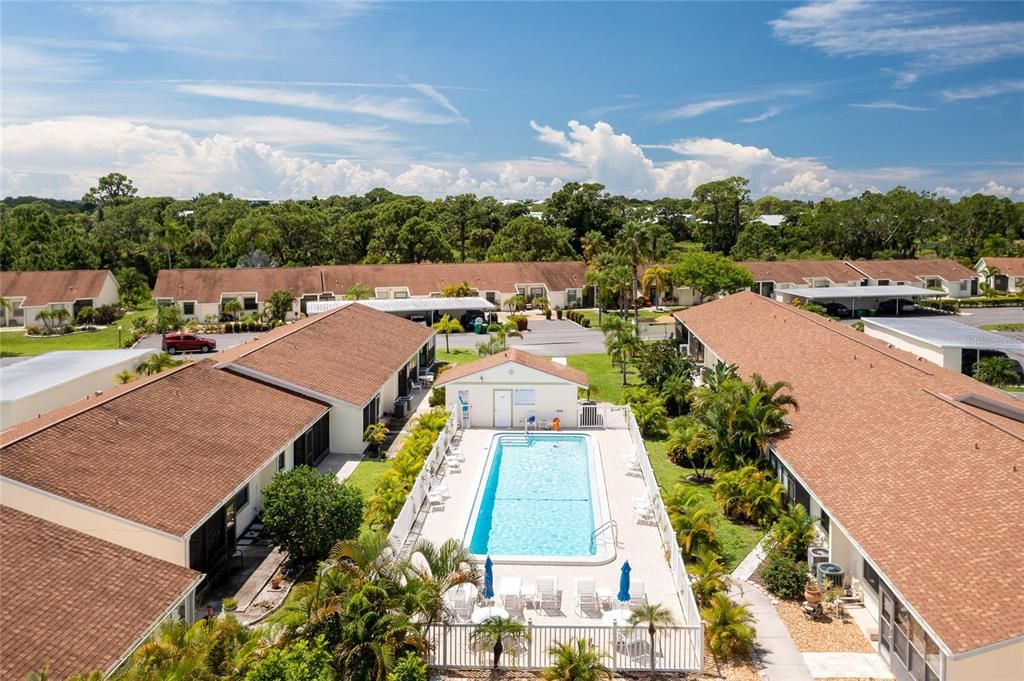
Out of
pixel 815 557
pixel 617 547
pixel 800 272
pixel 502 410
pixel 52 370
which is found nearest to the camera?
pixel 815 557

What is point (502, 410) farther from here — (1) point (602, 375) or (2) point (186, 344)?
(2) point (186, 344)

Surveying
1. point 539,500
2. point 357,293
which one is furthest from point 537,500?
point 357,293

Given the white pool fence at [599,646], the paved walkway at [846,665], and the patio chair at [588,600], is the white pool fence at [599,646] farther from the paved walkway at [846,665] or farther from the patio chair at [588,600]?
the paved walkway at [846,665]

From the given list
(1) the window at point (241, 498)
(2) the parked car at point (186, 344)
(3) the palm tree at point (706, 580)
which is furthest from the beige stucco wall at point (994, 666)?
(2) the parked car at point (186, 344)

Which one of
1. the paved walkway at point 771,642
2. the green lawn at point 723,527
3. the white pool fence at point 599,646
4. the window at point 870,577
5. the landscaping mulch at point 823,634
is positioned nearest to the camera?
the paved walkway at point 771,642

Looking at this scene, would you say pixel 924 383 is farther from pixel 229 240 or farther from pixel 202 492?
pixel 229 240

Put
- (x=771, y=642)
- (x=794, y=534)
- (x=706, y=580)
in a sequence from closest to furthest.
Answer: (x=771, y=642) < (x=706, y=580) < (x=794, y=534)

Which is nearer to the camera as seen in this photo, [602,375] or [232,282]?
[602,375]
